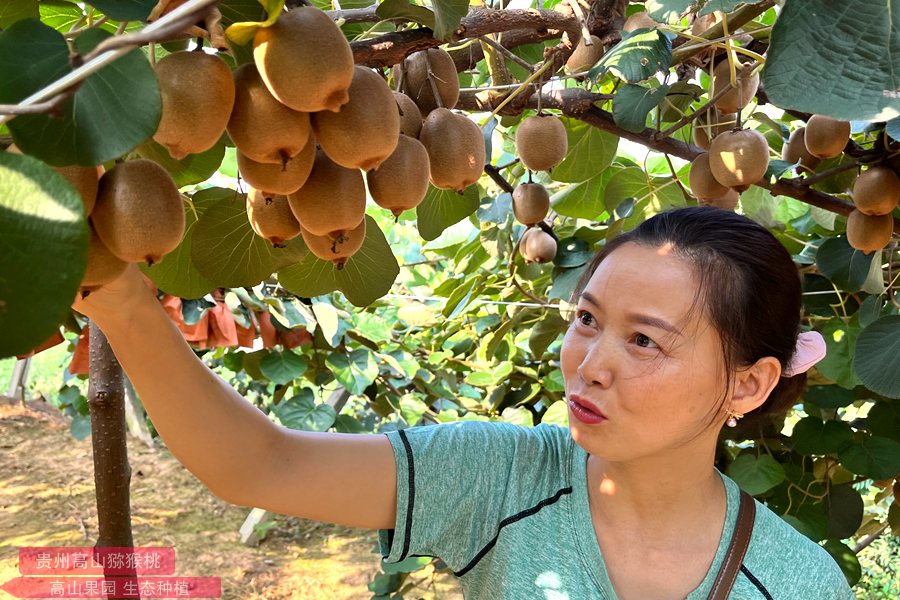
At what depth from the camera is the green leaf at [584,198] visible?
1.97 m

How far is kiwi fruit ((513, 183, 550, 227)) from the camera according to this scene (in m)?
1.53

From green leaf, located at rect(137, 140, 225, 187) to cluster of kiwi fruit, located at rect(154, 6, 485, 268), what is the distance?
0.36 feet

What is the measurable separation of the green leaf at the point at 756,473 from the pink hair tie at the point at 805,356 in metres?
0.64

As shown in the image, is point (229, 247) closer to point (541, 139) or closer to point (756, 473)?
point (541, 139)

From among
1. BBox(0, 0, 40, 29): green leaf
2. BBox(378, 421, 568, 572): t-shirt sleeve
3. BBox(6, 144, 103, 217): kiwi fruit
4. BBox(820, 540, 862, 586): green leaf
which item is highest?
BBox(0, 0, 40, 29): green leaf

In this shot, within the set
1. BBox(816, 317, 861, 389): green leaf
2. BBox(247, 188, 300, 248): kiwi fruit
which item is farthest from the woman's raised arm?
BBox(816, 317, 861, 389): green leaf

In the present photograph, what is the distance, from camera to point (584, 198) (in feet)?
6.56

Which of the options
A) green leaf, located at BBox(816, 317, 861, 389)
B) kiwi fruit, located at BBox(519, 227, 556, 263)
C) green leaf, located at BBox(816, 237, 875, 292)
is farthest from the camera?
kiwi fruit, located at BBox(519, 227, 556, 263)

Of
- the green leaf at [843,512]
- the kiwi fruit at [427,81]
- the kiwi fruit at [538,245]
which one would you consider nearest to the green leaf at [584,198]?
the kiwi fruit at [538,245]

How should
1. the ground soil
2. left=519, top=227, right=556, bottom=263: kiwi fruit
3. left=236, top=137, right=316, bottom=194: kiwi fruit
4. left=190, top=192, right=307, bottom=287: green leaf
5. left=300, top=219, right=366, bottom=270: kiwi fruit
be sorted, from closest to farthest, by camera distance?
left=236, top=137, right=316, bottom=194: kiwi fruit
left=300, top=219, right=366, bottom=270: kiwi fruit
left=190, top=192, right=307, bottom=287: green leaf
left=519, top=227, right=556, bottom=263: kiwi fruit
the ground soil

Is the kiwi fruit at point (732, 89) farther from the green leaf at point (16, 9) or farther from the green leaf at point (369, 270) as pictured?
the green leaf at point (16, 9)

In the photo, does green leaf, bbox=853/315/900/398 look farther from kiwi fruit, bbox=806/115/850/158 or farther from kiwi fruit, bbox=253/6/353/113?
kiwi fruit, bbox=253/6/353/113

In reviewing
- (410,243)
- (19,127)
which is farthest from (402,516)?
(410,243)

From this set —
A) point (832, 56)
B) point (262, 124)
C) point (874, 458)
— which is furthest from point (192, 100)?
point (874, 458)
